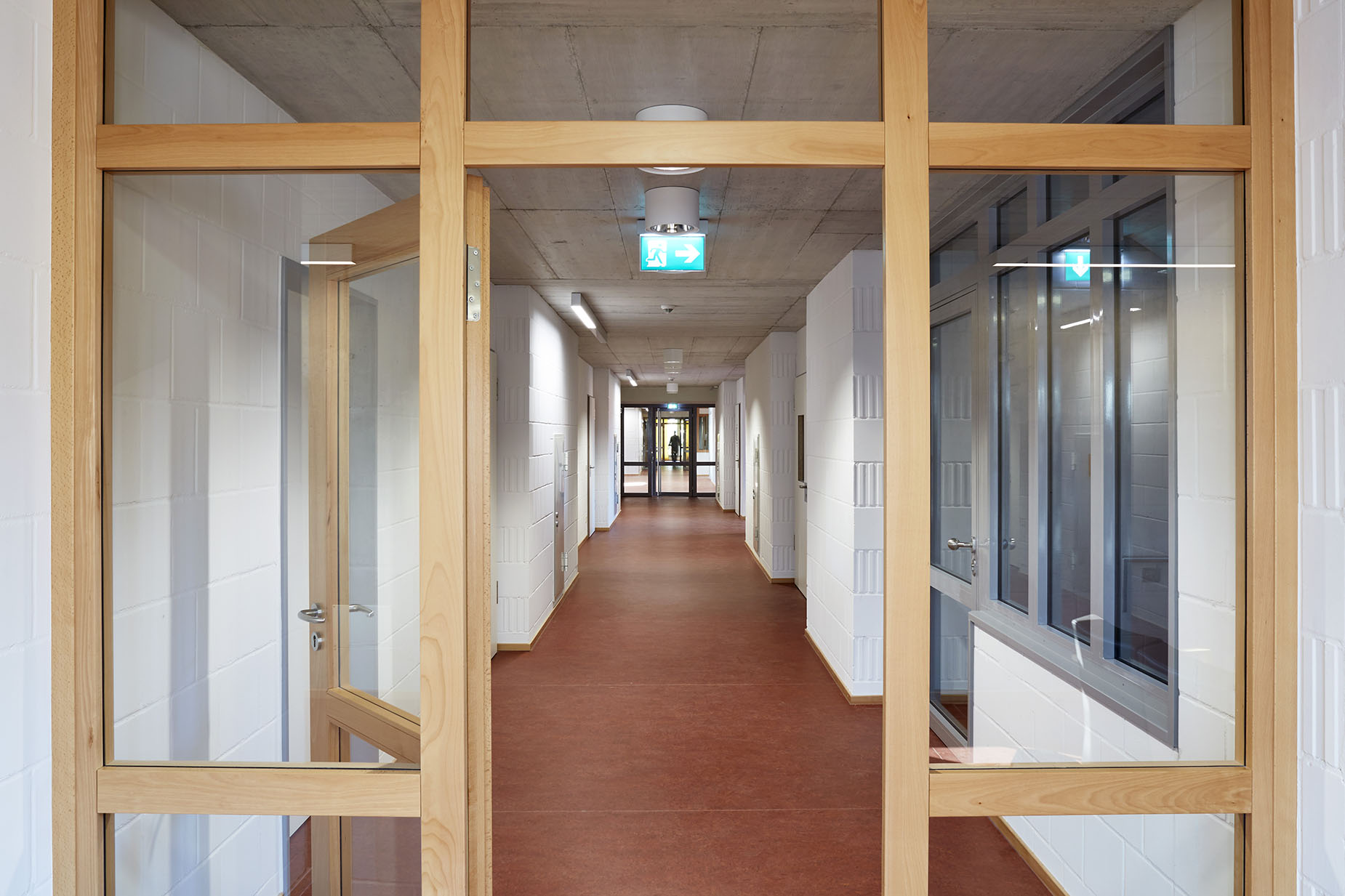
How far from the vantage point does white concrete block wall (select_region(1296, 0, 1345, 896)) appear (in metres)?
1.42

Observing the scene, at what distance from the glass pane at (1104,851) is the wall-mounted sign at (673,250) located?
2739 mm

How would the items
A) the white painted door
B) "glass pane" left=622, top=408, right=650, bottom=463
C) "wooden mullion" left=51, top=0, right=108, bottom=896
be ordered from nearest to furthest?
"wooden mullion" left=51, top=0, right=108, bottom=896, the white painted door, "glass pane" left=622, top=408, right=650, bottom=463

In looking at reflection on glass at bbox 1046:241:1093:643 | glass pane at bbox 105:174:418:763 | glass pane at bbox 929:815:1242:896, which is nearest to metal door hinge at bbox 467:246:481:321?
glass pane at bbox 105:174:418:763

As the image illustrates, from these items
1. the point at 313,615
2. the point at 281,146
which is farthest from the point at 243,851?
the point at 281,146

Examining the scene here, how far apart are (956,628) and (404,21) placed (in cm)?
175

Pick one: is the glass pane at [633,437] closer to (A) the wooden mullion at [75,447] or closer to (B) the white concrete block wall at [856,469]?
(B) the white concrete block wall at [856,469]

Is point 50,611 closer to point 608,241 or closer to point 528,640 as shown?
point 608,241

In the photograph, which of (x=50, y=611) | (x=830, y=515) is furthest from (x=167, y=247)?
(x=830, y=515)

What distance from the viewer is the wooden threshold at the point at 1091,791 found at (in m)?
1.53

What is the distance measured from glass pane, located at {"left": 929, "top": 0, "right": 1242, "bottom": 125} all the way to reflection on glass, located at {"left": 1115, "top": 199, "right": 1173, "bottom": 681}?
22 centimetres

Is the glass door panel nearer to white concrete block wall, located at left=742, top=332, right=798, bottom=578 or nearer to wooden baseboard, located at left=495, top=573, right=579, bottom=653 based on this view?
white concrete block wall, located at left=742, top=332, right=798, bottom=578

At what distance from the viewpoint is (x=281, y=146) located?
1.56 metres

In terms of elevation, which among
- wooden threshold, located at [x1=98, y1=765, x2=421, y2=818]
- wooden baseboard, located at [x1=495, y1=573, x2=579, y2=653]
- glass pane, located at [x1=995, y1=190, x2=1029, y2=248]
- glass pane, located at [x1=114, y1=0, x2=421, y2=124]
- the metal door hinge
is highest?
glass pane, located at [x1=114, y1=0, x2=421, y2=124]

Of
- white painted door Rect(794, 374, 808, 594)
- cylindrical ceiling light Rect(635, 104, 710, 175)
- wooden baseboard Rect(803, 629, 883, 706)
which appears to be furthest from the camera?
white painted door Rect(794, 374, 808, 594)
